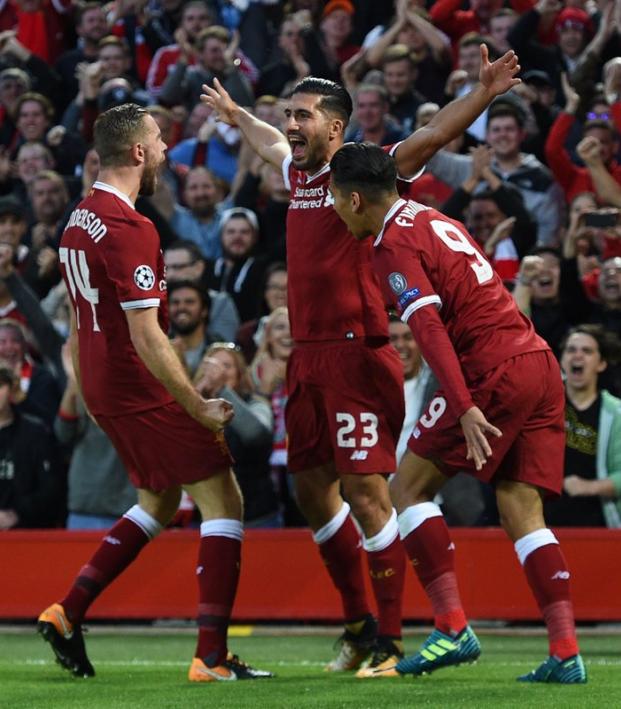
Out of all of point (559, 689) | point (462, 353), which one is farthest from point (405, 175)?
point (559, 689)

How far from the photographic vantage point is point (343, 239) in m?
7.51

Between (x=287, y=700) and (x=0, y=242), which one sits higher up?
(x=287, y=700)

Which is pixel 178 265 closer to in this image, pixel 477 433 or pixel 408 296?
pixel 408 296

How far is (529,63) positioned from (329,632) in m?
6.56

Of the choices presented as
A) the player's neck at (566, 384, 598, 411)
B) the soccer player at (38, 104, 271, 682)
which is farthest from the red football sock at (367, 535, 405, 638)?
the player's neck at (566, 384, 598, 411)

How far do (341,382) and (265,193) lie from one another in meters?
Answer: 6.48

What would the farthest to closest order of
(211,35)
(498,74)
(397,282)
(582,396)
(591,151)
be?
(211,35), (591,151), (582,396), (498,74), (397,282)

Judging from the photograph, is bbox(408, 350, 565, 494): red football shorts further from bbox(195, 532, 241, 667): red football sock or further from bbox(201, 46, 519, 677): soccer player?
bbox(195, 532, 241, 667): red football sock

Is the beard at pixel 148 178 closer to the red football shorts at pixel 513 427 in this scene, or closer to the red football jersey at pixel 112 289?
the red football jersey at pixel 112 289

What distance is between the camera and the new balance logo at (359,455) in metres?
7.36

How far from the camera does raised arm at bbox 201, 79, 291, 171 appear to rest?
8.16 metres

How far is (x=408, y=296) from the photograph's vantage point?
655 cm

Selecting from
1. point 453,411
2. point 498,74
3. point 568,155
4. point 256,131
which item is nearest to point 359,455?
point 453,411

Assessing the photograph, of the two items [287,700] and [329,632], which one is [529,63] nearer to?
[329,632]
